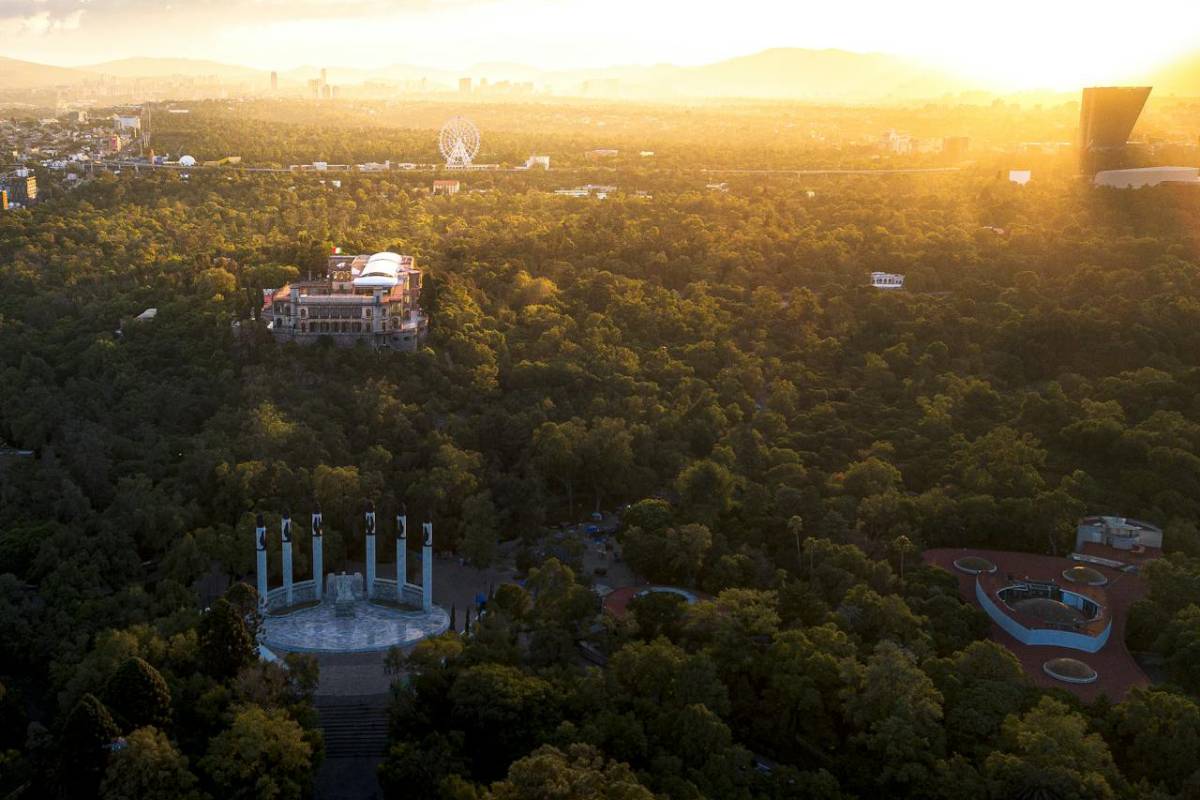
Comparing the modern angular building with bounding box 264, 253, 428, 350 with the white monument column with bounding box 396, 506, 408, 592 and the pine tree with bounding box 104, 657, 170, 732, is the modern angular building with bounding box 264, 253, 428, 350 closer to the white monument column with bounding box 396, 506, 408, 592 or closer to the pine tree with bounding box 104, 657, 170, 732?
the white monument column with bounding box 396, 506, 408, 592

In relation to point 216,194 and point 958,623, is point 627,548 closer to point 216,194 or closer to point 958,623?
point 958,623

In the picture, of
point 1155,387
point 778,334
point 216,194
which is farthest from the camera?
point 216,194

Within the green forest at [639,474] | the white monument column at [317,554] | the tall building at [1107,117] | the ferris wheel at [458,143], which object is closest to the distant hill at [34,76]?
the ferris wheel at [458,143]

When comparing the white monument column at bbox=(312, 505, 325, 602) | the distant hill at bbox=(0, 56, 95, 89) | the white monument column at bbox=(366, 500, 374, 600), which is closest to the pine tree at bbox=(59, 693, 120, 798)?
the white monument column at bbox=(312, 505, 325, 602)

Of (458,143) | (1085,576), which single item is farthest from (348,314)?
(458,143)

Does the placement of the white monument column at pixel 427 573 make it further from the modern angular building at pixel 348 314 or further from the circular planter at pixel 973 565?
the modern angular building at pixel 348 314

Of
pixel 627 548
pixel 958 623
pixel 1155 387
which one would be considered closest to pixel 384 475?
pixel 627 548

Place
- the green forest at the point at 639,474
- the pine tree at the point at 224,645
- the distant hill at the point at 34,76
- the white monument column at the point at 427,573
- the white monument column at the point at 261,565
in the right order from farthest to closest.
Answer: the distant hill at the point at 34,76, the white monument column at the point at 427,573, the white monument column at the point at 261,565, the pine tree at the point at 224,645, the green forest at the point at 639,474
